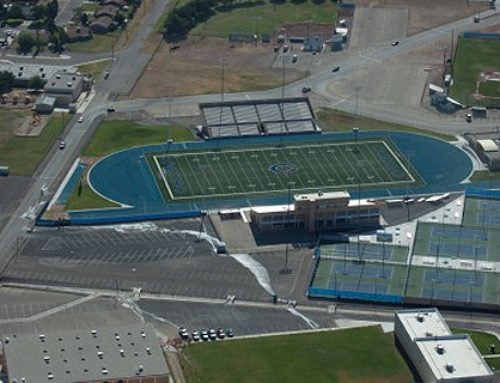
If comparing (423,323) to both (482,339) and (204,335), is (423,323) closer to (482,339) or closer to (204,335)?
(482,339)

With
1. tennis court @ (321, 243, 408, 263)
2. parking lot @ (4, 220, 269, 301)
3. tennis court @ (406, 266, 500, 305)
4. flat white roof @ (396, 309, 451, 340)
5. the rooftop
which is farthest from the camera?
tennis court @ (321, 243, 408, 263)

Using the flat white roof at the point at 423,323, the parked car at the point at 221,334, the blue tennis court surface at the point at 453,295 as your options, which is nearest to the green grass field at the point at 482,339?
the flat white roof at the point at 423,323

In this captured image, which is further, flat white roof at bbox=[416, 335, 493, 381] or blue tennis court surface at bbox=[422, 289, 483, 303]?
blue tennis court surface at bbox=[422, 289, 483, 303]

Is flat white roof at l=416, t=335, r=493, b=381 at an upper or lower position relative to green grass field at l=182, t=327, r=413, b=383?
upper

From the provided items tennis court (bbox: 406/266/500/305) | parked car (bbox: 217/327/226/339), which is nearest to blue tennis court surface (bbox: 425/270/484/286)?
tennis court (bbox: 406/266/500/305)

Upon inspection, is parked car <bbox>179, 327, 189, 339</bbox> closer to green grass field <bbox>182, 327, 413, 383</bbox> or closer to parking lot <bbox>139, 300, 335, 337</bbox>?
parking lot <bbox>139, 300, 335, 337</bbox>

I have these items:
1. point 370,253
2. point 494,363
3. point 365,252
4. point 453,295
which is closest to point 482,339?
point 494,363
